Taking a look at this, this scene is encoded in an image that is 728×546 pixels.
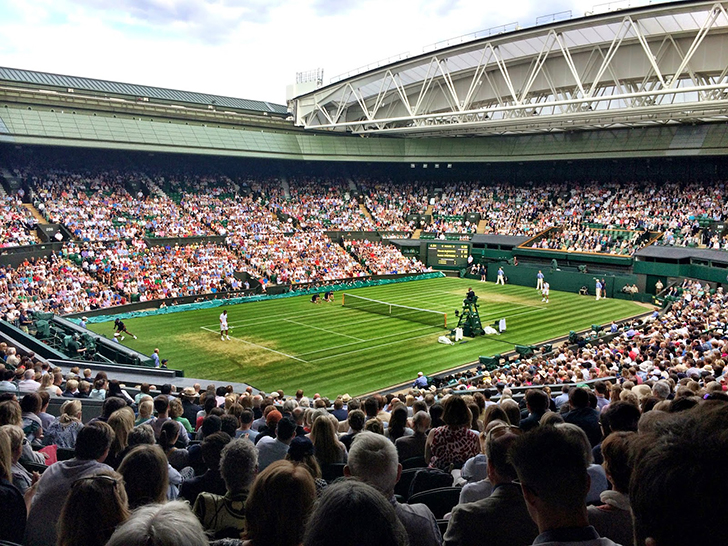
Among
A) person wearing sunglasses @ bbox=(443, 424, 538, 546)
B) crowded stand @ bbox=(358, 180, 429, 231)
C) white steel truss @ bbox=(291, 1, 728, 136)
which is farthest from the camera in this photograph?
crowded stand @ bbox=(358, 180, 429, 231)

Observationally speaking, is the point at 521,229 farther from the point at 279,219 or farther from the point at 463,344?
the point at 463,344

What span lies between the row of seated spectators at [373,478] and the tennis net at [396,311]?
77.4ft

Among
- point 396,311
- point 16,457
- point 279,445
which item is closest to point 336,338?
point 396,311

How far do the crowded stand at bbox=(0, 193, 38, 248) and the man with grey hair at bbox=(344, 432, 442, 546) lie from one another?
1504 inches

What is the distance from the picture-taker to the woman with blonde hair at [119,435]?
594 cm

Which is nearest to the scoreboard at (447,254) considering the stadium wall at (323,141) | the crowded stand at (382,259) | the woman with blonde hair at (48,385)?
the crowded stand at (382,259)

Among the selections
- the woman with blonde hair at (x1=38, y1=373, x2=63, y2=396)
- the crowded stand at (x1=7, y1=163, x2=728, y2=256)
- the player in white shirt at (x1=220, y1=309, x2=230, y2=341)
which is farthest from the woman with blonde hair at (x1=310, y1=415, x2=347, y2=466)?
the crowded stand at (x1=7, y1=163, x2=728, y2=256)

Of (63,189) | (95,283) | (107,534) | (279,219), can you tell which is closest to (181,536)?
(107,534)

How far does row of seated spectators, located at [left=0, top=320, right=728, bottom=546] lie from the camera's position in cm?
200

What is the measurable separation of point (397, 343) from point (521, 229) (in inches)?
1181

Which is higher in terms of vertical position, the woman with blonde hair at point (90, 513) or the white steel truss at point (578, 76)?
the white steel truss at point (578, 76)

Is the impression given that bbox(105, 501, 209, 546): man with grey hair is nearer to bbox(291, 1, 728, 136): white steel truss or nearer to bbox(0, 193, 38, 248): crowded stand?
bbox(291, 1, 728, 136): white steel truss

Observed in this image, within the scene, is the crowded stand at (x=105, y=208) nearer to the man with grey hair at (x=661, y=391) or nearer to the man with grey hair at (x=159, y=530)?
the man with grey hair at (x=661, y=391)

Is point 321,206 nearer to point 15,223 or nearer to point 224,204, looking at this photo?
Result: point 224,204
